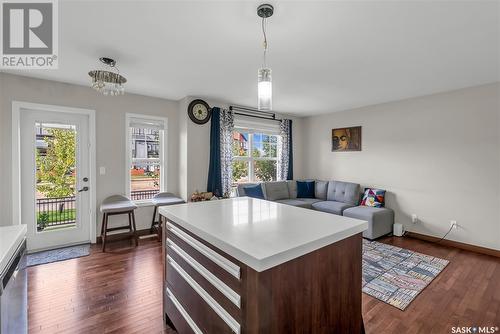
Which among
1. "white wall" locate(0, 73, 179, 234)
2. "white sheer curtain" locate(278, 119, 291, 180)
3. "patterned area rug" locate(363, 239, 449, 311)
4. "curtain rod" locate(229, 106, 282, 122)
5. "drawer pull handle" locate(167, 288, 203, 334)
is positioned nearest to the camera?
"drawer pull handle" locate(167, 288, 203, 334)

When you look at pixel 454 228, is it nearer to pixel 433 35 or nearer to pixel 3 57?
pixel 433 35

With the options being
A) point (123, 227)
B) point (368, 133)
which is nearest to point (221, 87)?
point (123, 227)

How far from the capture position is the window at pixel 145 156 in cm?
392

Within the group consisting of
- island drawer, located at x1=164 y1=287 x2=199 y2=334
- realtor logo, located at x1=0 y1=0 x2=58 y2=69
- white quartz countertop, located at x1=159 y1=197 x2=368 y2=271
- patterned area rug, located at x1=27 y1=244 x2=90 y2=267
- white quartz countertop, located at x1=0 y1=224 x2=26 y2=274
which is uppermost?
realtor logo, located at x1=0 y1=0 x2=58 y2=69

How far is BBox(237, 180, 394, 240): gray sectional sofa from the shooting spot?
3863mm

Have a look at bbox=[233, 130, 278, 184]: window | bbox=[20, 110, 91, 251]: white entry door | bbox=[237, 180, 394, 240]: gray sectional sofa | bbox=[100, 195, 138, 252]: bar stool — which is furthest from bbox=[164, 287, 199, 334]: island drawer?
bbox=[233, 130, 278, 184]: window

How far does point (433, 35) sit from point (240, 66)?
6.00 feet

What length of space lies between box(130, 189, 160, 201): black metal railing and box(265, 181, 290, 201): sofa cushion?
6.99 feet

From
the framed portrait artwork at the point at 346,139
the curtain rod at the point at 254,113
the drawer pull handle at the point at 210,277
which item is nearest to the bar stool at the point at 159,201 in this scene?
the curtain rod at the point at 254,113

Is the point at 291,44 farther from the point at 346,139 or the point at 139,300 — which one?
the point at 346,139

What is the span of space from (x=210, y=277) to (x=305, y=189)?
4.28 meters

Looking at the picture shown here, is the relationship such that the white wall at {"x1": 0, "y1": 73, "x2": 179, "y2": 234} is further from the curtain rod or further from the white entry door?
the curtain rod

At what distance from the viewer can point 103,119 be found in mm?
3629

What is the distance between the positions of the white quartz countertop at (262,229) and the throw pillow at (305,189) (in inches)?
137
